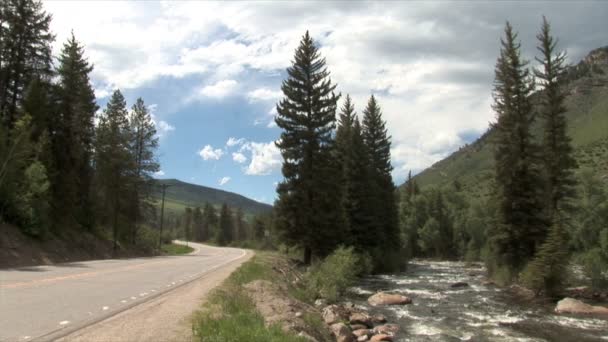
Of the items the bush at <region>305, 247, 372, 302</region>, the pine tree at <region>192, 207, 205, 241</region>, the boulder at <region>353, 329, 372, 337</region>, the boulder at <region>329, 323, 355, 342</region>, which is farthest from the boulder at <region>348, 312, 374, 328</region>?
the pine tree at <region>192, 207, 205, 241</region>

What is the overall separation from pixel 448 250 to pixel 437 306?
59.5 meters

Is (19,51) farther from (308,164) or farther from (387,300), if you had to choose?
(387,300)

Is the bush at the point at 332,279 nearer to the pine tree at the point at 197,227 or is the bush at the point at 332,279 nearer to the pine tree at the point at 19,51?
the pine tree at the point at 19,51

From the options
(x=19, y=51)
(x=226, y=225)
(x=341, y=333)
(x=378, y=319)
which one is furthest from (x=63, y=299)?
(x=226, y=225)

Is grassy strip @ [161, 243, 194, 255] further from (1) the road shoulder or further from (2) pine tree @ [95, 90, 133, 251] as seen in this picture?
(1) the road shoulder

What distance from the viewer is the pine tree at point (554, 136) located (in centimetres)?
3234

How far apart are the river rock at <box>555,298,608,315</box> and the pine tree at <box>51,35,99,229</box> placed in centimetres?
3267

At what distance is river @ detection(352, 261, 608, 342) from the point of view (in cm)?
1650

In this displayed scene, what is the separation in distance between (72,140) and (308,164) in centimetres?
1903

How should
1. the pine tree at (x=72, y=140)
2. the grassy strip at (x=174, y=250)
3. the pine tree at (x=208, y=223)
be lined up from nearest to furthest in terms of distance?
the pine tree at (x=72, y=140)
the grassy strip at (x=174, y=250)
the pine tree at (x=208, y=223)

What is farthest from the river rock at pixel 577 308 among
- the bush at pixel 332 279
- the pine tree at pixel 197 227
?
the pine tree at pixel 197 227

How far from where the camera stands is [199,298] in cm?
1308

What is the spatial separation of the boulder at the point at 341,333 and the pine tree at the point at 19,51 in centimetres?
2857

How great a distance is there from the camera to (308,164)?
35312mm
